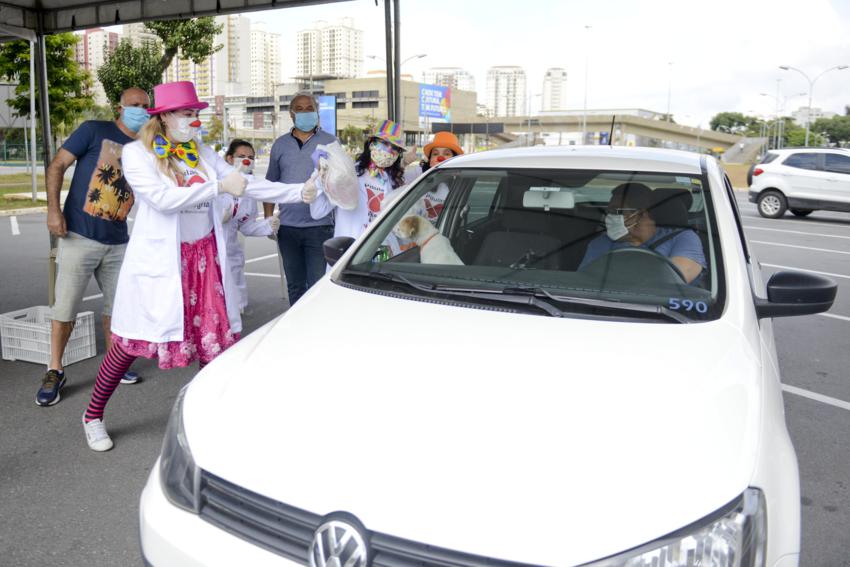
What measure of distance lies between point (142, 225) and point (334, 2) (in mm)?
4032

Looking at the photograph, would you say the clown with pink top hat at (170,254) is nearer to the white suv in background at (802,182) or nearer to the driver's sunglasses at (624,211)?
the driver's sunglasses at (624,211)

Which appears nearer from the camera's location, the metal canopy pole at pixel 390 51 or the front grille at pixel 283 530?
the front grille at pixel 283 530

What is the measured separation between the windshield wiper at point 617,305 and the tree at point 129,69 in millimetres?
25109

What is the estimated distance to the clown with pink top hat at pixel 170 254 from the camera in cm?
352

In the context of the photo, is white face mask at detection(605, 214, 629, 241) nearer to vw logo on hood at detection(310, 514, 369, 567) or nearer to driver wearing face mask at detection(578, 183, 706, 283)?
driver wearing face mask at detection(578, 183, 706, 283)

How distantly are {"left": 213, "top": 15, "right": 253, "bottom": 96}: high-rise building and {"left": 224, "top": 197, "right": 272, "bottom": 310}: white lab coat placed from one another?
375ft

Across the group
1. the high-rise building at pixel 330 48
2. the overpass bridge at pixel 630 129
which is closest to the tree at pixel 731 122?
the overpass bridge at pixel 630 129

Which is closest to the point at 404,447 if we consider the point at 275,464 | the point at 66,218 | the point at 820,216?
the point at 275,464

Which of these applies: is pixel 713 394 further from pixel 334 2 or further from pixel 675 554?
pixel 334 2

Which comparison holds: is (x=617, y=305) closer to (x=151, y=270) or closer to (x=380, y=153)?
(x=151, y=270)

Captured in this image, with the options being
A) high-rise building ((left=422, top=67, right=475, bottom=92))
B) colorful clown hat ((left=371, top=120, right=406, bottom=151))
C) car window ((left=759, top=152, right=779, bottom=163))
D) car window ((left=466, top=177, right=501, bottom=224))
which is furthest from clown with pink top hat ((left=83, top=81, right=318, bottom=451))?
high-rise building ((left=422, top=67, right=475, bottom=92))

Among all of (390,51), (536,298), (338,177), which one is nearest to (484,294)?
(536,298)

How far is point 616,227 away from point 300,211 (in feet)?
8.96

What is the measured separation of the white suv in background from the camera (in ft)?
58.2
